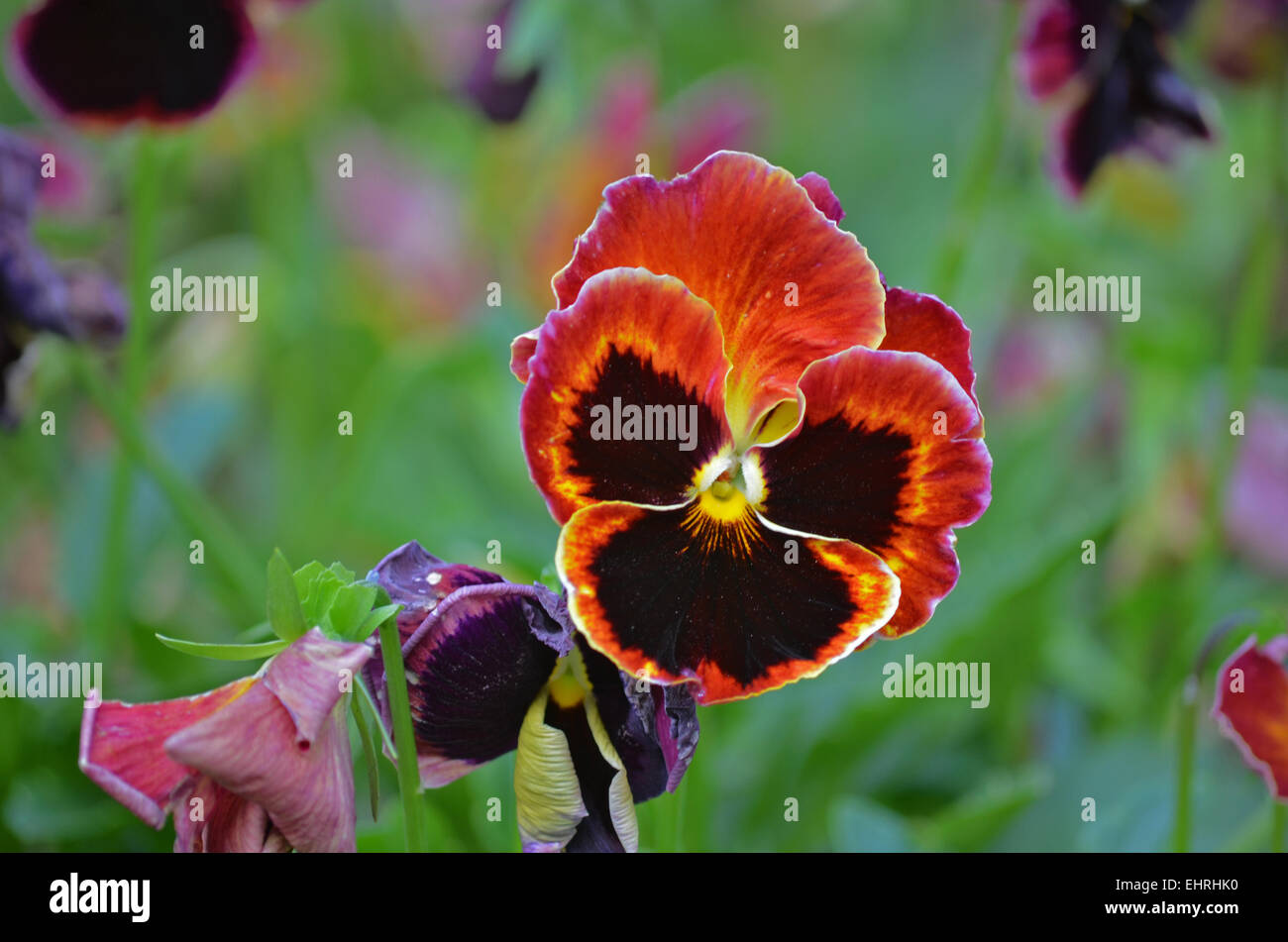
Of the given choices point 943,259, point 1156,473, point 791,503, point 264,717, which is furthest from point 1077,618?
point 264,717

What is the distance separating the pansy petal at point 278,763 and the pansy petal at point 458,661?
0.03 meters

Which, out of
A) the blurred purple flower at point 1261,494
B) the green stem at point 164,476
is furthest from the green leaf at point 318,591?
the blurred purple flower at point 1261,494

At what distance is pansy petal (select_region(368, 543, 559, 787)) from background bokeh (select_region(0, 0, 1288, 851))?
116mm

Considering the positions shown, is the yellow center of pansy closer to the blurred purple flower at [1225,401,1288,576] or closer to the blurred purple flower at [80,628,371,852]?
the blurred purple flower at [80,628,371,852]

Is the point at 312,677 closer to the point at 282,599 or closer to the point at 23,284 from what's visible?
the point at 282,599

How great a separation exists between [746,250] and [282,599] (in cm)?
19

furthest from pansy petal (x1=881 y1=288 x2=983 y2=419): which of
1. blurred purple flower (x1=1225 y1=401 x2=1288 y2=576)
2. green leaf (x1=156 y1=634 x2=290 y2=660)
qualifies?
blurred purple flower (x1=1225 y1=401 x2=1288 y2=576)

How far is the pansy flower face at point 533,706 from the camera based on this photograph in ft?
1.43

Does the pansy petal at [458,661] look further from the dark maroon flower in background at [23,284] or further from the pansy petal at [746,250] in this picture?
the dark maroon flower in background at [23,284]

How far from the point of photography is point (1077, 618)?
109 centimetres

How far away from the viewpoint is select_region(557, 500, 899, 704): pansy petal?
406 millimetres

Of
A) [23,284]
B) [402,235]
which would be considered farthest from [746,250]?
[402,235]

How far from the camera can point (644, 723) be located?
17.3 inches
